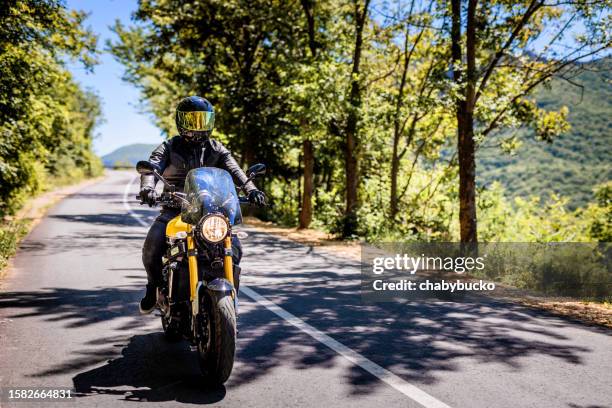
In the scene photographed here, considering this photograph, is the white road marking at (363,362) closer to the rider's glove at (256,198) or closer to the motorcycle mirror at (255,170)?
the rider's glove at (256,198)

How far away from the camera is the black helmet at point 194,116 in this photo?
17.3 feet

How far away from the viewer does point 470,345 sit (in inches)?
231

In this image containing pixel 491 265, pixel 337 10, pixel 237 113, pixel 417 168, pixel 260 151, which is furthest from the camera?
pixel 417 168

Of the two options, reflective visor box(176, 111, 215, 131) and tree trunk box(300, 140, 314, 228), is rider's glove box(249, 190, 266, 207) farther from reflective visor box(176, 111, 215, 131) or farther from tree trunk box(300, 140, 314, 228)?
tree trunk box(300, 140, 314, 228)

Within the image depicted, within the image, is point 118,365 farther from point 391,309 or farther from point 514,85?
point 514,85

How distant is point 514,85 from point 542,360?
11254mm

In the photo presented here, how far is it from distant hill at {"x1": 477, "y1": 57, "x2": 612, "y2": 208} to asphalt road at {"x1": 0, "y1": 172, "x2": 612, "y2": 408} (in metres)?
71.6

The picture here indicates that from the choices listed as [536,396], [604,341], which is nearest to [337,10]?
[604,341]

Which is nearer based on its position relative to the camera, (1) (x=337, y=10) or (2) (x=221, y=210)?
(2) (x=221, y=210)

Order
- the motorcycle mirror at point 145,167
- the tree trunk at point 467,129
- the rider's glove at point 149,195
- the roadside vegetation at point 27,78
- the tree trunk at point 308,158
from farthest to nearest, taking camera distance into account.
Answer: the tree trunk at point 308,158, the tree trunk at point 467,129, the roadside vegetation at point 27,78, the rider's glove at point 149,195, the motorcycle mirror at point 145,167

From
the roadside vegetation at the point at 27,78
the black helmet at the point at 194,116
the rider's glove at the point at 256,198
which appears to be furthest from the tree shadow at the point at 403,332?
the roadside vegetation at the point at 27,78

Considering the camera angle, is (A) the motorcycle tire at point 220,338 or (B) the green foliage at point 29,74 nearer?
(A) the motorcycle tire at point 220,338

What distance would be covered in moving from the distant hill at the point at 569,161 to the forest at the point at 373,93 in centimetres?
5291

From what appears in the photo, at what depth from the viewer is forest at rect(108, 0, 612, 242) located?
553 inches
